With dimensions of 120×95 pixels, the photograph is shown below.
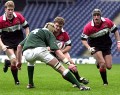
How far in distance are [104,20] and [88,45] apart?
2.76 feet

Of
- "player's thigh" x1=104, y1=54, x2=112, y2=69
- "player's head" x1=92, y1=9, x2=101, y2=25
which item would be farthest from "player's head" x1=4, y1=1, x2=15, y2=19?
"player's thigh" x1=104, y1=54, x2=112, y2=69

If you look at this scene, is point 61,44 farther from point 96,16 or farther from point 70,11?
point 70,11

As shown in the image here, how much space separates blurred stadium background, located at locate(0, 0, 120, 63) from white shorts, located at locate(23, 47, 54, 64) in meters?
22.6

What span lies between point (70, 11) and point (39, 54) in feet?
91.0

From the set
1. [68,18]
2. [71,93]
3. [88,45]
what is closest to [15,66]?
[88,45]

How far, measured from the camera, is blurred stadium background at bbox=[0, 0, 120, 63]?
3625 centimetres

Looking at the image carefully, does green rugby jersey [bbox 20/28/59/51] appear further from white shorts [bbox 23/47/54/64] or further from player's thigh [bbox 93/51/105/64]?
player's thigh [bbox 93/51/105/64]

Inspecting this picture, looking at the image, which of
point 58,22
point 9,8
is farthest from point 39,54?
point 9,8

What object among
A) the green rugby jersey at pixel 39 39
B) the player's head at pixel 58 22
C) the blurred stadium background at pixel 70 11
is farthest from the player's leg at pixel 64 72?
the blurred stadium background at pixel 70 11

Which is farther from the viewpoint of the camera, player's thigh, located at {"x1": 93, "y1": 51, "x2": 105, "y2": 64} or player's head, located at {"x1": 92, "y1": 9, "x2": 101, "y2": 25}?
player's thigh, located at {"x1": 93, "y1": 51, "x2": 105, "y2": 64}

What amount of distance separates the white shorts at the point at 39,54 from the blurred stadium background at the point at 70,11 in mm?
22554

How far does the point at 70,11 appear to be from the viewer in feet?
127

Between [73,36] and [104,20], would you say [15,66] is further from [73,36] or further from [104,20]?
[73,36]

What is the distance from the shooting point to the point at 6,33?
13.7 metres
